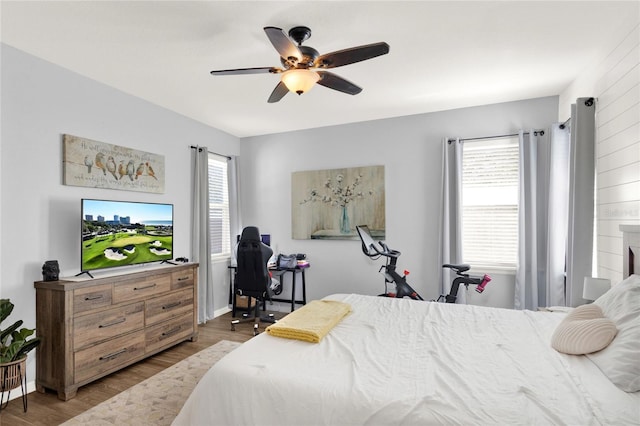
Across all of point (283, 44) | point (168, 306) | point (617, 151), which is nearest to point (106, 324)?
point (168, 306)

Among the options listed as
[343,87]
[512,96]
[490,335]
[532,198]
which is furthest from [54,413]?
[512,96]

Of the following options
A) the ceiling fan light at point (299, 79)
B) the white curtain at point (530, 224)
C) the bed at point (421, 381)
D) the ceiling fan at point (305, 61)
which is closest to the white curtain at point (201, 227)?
the ceiling fan at point (305, 61)

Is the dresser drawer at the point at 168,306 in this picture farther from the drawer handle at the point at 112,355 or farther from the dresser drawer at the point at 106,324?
the drawer handle at the point at 112,355

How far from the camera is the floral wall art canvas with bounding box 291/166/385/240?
4488mm

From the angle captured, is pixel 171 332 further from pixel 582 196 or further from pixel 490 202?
pixel 582 196

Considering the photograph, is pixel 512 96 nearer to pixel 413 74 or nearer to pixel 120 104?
pixel 413 74

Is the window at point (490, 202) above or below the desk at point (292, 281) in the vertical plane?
above

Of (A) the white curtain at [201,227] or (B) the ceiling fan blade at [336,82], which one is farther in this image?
(A) the white curtain at [201,227]

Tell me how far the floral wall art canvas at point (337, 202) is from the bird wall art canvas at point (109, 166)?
1.90 m

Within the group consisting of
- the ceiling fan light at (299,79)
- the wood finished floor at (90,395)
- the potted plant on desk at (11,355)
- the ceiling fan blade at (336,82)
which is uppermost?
the ceiling fan blade at (336,82)

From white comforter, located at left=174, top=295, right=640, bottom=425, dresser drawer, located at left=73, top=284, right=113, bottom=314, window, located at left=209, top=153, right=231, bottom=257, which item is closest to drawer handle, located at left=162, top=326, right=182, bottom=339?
dresser drawer, located at left=73, top=284, right=113, bottom=314

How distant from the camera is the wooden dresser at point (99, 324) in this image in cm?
256

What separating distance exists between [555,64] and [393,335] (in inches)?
109

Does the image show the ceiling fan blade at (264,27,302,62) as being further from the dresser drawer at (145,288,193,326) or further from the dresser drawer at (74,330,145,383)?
the dresser drawer at (74,330,145,383)
